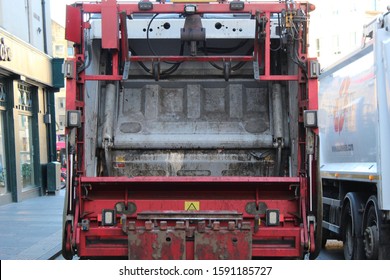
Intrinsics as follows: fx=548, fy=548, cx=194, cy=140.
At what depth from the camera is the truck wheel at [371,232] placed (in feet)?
20.9

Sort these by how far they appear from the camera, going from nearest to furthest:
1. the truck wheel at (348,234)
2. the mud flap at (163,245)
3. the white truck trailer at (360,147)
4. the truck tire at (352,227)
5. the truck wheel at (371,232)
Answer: the mud flap at (163,245), the white truck trailer at (360,147), the truck wheel at (371,232), the truck tire at (352,227), the truck wheel at (348,234)

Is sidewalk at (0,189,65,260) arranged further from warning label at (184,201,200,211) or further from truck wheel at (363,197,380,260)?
truck wheel at (363,197,380,260)

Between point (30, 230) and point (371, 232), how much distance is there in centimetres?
624

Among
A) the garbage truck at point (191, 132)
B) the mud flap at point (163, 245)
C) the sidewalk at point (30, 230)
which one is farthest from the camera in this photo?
the sidewalk at point (30, 230)

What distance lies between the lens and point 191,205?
536 centimetres

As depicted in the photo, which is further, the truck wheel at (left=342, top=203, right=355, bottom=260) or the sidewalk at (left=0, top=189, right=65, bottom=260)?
the sidewalk at (left=0, top=189, right=65, bottom=260)

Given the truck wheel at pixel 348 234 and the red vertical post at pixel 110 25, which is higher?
the red vertical post at pixel 110 25

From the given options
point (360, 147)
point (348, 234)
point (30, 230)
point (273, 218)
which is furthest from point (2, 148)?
point (273, 218)

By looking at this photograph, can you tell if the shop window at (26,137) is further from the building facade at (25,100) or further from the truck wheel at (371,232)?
the truck wheel at (371,232)

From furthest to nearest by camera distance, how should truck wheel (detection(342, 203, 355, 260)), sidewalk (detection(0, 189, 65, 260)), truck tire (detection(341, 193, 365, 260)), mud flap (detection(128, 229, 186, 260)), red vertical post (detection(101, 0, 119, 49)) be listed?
sidewalk (detection(0, 189, 65, 260)) → truck wheel (detection(342, 203, 355, 260)) → truck tire (detection(341, 193, 365, 260)) → red vertical post (detection(101, 0, 119, 49)) → mud flap (detection(128, 229, 186, 260))

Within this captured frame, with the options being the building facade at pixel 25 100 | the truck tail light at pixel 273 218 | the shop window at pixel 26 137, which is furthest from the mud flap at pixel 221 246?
the shop window at pixel 26 137

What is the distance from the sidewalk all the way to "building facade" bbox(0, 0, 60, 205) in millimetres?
937

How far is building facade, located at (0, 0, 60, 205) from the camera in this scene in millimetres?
14383

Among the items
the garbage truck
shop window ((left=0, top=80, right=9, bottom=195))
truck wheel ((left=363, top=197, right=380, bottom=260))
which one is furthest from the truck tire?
shop window ((left=0, top=80, right=9, bottom=195))
